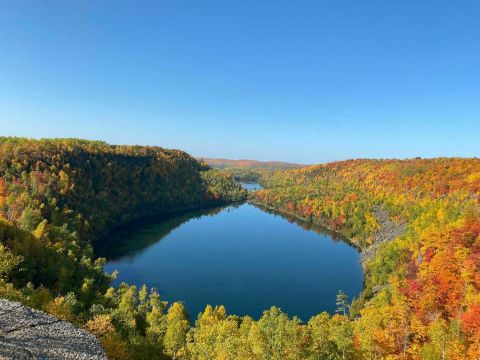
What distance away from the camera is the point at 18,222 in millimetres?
103250

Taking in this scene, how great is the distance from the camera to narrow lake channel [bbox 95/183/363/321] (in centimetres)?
10831

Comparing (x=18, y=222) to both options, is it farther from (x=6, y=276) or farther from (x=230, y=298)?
(x=230, y=298)

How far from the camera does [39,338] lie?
33375 millimetres

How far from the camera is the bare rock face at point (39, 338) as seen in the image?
3084cm

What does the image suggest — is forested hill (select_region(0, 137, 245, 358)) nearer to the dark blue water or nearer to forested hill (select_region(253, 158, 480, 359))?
the dark blue water

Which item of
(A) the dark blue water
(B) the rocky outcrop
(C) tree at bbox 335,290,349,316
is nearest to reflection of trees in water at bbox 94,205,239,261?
(A) the dark blue water

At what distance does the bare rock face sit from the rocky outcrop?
431ft

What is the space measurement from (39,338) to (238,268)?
11106 cm

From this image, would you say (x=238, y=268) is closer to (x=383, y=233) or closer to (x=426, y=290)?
(x=426, y=290)

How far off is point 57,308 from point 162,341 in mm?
21578

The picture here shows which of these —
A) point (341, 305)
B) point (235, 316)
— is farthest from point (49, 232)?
point (341, 305)

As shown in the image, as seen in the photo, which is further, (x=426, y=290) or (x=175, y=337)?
(x=426, y=290)

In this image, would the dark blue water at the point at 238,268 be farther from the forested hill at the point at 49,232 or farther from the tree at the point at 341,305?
the forested hill at the point at 49,232

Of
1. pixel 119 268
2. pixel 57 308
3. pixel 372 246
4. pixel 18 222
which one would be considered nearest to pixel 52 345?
pixel 57 308
